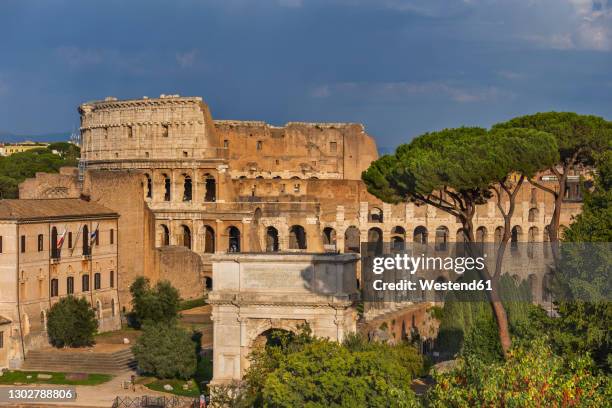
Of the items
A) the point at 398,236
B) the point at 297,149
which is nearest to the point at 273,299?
the point at 398,236

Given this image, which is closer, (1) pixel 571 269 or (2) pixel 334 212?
(1) pixel 571 269

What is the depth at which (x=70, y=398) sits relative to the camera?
116 feet

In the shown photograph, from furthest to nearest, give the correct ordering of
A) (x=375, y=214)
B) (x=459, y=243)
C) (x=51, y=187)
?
(x=375, y=214)
(x=459, y=243)
(x=51, y=187)

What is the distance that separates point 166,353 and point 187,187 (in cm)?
3685

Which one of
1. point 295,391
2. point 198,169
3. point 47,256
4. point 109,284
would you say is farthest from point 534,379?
point 198,169

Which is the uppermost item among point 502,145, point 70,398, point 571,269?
point 502,145

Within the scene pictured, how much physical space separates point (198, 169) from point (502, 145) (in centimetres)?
4017

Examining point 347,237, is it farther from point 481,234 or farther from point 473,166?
point 473,166

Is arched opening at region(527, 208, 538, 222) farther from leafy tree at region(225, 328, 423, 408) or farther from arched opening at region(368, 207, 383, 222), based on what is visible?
leafy tree at region(225, 328, 423, 408)

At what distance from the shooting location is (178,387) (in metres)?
37.3

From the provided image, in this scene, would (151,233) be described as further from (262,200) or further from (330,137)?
(330,137)

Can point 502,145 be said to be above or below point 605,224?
above

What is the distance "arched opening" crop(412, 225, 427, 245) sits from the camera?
223 ft

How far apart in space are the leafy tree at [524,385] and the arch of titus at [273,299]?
10.6 meters
